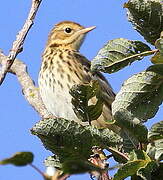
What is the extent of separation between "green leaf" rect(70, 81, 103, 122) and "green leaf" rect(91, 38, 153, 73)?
0.12m

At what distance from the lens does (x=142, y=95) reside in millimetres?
2387

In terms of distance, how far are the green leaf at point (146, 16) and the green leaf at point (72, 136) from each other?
1.94ft

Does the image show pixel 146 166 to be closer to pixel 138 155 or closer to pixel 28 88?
pixel 138 155

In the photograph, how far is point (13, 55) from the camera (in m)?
2.89

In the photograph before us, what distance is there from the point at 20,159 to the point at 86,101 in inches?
62.1

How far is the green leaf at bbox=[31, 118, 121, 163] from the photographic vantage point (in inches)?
82.0

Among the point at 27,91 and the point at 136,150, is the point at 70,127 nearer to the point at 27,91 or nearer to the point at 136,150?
the point at 136,150

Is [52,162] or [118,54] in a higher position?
[118,54]

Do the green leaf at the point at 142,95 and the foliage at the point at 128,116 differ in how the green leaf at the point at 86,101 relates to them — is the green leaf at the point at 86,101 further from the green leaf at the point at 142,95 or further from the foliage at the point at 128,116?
the green leaf at the point at 142,95

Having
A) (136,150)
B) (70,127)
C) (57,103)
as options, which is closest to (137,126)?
(136,150)

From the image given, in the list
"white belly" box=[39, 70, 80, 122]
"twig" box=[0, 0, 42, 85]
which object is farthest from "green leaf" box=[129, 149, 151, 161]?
"white belly" box=[39, 70, 80, 122]

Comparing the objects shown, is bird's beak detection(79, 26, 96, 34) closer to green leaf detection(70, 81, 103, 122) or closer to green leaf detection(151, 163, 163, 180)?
green leaf detection(70, 81, 103, 122)

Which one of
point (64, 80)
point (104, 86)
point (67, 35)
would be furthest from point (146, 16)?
point (67, 35)

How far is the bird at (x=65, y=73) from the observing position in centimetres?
600
